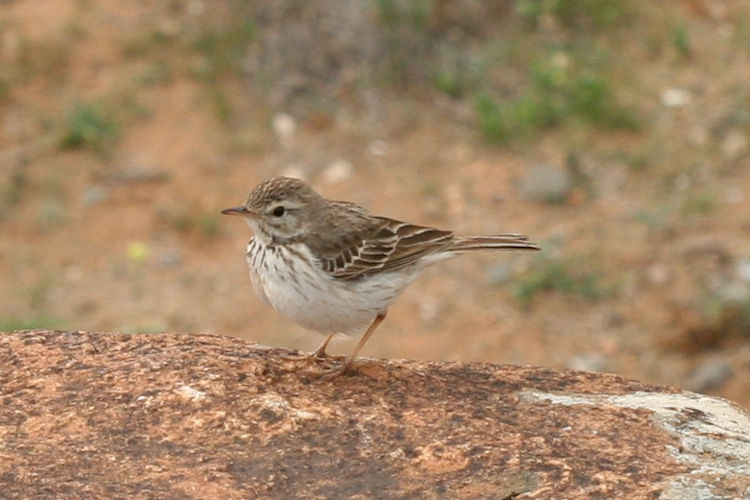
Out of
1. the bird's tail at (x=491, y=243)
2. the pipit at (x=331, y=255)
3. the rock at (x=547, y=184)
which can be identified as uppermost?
the rock at (x=547, y=184)

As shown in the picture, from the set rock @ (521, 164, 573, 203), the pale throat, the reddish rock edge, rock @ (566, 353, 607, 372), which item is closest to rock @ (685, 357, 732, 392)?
rock @ (566, 353, 607, 372)

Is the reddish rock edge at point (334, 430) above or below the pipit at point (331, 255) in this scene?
below

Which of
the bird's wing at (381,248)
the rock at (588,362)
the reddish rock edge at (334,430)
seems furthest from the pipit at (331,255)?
the rock at (588,362)

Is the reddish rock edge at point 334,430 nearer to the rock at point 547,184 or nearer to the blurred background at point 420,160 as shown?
the blurred background at point 420,160

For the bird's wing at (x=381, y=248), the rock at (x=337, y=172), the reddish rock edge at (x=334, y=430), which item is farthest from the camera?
the rock at (x=337, y=172)

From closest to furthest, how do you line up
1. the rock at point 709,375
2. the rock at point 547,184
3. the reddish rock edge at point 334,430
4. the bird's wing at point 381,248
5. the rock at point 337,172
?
the reddish rock edge at point 334,430 < the bird's wing at point 381,248 < the rock at point 709,375 < the rock at point 547,184 < the rock at point 337,172

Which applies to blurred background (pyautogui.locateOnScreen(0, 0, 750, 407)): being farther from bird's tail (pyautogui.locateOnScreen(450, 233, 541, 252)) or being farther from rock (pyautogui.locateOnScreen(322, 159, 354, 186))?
bird's tail (pyautogui.locateOnScreen(450, 233, 541, 252))

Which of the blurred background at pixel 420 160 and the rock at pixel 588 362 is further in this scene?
the blurred background at pixel 420 160
